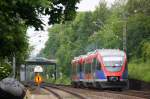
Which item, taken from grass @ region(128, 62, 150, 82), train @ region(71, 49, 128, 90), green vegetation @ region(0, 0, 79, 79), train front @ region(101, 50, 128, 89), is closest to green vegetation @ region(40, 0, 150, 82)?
grass @ region(128, 62, 150, 82)

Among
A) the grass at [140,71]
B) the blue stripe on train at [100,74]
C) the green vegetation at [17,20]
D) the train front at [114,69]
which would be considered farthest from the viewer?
the grass at [140,71]

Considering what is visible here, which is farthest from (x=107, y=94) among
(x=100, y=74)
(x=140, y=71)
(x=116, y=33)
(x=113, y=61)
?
(x=116, y=33)

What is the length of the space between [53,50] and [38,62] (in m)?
59.8

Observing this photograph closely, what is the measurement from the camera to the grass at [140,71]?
59.2 meters

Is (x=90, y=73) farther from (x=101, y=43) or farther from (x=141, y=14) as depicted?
(x=101, y=43)

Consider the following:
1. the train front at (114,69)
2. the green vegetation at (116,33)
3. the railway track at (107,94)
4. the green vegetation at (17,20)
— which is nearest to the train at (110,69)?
the train front at (114,69)

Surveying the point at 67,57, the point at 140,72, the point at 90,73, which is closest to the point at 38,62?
the point at 67,57

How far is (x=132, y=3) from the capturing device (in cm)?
6919

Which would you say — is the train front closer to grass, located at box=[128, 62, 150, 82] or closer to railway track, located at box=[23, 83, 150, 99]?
railway track, located at box=[23, 83, 150, 99]

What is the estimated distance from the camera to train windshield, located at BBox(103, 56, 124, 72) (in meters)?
49.2

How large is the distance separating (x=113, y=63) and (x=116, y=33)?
27.8 meters

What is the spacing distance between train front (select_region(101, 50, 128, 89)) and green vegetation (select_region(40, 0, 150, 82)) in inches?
336

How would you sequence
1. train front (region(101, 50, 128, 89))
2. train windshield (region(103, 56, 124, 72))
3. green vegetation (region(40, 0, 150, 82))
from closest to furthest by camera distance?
train front (region(101, 50, 128, 89)) → train windshield (region(103, 56, 124, 72)) → green vegetation (region(40, 0, 150, 82))

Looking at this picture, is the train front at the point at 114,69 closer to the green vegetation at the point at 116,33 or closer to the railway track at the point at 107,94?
the railway track at the point at 107,94
